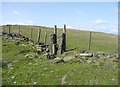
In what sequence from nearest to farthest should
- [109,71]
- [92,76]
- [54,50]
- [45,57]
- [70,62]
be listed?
[92,76], [109,71], [70,62], [45,57], [54,50]

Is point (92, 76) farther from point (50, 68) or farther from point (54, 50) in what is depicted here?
point (54, 50)

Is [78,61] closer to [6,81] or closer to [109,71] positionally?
[109,71]

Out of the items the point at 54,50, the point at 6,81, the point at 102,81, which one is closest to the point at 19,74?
the point at 6,81

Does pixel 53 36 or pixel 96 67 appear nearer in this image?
pixel 96 67

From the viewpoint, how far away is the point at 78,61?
2155cm

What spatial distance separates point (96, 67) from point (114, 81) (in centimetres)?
347

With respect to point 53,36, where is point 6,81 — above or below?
below

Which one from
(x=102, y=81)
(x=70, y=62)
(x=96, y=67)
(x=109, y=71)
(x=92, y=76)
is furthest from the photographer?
(x=70, y=62)

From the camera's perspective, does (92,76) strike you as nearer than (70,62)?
Yes

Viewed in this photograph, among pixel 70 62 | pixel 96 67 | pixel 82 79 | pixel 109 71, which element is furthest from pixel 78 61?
pixel 82 79

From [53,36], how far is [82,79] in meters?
13.9

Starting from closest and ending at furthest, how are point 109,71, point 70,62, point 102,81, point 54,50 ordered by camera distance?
point 102,81 < point 109,71 < point 70,62 < point 54,50

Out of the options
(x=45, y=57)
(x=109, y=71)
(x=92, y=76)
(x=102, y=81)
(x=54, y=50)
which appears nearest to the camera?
(x=102, y=81)

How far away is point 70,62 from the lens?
2136cm
